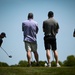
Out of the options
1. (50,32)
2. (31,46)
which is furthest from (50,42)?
(31,46)

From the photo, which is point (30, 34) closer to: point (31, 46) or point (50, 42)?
point (31, 46)

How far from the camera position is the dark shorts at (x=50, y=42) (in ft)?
46.0

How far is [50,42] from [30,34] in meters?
1.02

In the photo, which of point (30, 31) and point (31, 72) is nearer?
point (31, 72)

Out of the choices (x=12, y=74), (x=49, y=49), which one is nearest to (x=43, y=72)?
(x=12, y=74)

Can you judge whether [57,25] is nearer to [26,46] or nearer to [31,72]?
[26,46]

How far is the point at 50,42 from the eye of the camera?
46.3 ft

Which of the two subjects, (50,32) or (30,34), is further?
(30,34)

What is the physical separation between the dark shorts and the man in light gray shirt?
64cm

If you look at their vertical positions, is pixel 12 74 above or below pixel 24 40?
below

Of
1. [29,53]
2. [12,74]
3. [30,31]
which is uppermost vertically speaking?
[30,31]

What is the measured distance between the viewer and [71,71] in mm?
10711

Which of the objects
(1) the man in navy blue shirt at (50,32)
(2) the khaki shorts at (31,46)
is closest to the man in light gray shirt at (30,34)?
(2) the khaki shorts at (31,46)

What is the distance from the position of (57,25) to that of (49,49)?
1.18 meters
